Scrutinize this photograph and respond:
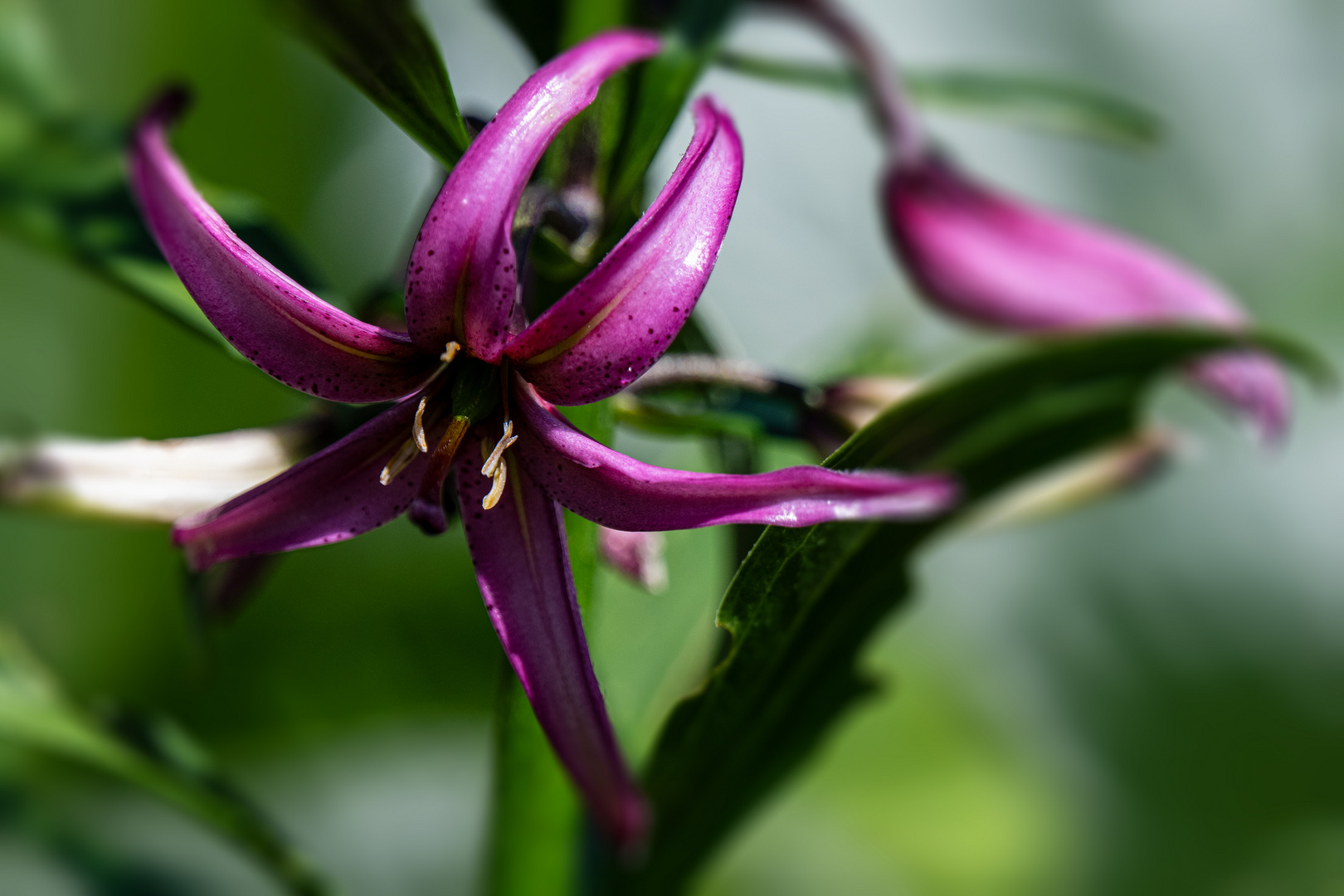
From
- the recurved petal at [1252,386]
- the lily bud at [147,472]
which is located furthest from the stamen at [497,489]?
the recurved petal at [1252,386]

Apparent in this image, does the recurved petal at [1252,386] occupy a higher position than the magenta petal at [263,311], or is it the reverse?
the magenta petal at [263,311]

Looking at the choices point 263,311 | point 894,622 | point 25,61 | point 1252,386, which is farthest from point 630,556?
point 894,622

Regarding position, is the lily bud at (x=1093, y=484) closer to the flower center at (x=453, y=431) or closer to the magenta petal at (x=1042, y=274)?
the magenta petal at (x=1042, y=274)

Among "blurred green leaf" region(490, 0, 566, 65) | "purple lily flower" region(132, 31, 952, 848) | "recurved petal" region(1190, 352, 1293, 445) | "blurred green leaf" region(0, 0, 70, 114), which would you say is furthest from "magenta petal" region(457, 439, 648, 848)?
"blurred green leaf" region(0, 0, 70, 114)

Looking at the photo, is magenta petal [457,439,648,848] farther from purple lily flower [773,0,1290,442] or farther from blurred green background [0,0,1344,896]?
purple lily flower [773,0,1290,442]

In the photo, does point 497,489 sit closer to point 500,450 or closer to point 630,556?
point 500,450
